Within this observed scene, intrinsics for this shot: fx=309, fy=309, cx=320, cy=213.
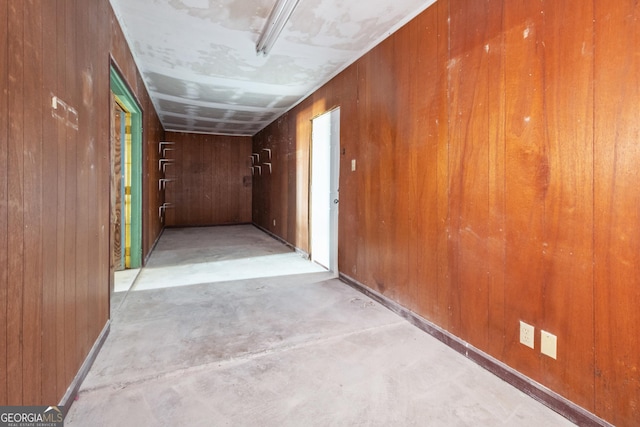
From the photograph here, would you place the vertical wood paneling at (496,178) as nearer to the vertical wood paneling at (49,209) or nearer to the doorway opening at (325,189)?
the doorway opening at (325,189)

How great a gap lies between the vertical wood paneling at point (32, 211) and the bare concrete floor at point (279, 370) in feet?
1.40

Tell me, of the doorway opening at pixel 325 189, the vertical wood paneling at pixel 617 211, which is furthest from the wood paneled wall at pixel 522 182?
the doorway opening at pixel 325 189

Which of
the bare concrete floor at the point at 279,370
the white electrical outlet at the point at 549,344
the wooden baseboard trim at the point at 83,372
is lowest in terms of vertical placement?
the bare concrete floor at the point at 279,370

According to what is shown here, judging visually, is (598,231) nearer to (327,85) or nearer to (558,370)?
(558,370)

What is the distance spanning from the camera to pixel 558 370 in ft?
5.03

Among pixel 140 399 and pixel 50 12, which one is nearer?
pixel 50 12

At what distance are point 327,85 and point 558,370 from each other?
12.0 feet

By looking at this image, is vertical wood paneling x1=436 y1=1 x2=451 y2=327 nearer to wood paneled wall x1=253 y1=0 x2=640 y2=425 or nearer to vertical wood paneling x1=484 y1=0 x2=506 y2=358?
wood paneled wall x1=253 y1=0 x2=640 y2=425

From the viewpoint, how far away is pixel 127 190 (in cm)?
379

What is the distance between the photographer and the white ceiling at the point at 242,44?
2.40m

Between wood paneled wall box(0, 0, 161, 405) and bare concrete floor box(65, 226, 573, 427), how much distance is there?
315 millimetres

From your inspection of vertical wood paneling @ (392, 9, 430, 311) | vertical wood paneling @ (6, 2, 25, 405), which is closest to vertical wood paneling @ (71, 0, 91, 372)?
vertical wood paneling @ (6, 2, 25, 405)

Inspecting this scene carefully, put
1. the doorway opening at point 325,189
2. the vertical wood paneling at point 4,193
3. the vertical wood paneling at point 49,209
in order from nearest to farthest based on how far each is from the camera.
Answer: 1. the vertical wood paneling at point 4,193
2. the vertical wood paneling at point 49,209
3. the doorway opening at point 325,189

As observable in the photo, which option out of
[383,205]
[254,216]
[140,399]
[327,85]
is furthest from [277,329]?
[254,216]
